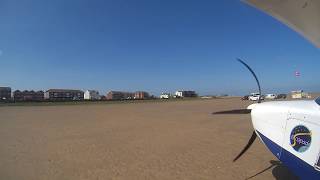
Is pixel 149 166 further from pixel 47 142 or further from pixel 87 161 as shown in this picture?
pixel 47 142

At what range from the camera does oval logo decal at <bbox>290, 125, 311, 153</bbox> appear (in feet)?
14.0

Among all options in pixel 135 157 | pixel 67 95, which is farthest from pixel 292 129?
pixel 67 95

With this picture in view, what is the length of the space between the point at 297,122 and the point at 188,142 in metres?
7.67

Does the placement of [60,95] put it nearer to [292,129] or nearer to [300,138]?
[292,129]

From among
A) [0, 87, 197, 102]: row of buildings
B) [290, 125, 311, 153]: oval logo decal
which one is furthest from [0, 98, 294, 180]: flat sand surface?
[0, 87, 197, 102]: row of buildings

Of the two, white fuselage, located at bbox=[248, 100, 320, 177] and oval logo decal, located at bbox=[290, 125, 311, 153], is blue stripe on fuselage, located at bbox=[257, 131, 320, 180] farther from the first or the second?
oval logo decal, located at bbox=[290, 125, 311, 153]

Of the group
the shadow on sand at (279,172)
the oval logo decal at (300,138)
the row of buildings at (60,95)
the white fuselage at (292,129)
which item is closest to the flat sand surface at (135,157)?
the shadow on sand at (279,172)

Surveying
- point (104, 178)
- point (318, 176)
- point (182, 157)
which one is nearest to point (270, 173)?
point (182, 157)

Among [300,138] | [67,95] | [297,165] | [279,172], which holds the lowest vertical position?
[279,172]

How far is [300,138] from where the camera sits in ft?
14.5

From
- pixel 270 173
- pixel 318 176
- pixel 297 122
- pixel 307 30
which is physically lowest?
pixel 270 173

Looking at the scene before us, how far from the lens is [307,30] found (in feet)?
18.7

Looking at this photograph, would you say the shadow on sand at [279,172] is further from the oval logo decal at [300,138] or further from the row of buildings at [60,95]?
the row of buildings at [60,95]

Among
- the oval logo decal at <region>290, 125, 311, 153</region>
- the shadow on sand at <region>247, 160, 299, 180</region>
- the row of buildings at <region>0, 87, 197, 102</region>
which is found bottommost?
the shadow on sand at <region>247, 160, 299, 180</region>
